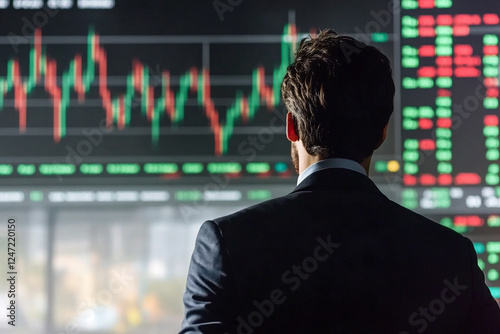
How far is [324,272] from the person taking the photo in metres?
0.75

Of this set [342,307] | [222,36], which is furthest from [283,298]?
[222,36]

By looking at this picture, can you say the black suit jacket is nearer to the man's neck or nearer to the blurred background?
the man's neck

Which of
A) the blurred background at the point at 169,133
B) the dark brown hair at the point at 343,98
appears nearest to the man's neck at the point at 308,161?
the dark brown hair at the point at 343,98

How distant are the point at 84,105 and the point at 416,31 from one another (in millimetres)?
1015

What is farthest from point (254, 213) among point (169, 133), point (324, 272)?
point (169, 133)

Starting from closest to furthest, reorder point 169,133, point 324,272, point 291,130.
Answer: point 324,272 < point 291,130 < point 169,133

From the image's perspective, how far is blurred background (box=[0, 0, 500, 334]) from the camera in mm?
1956

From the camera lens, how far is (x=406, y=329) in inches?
29.8

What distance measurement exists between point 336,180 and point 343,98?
10 centimetres

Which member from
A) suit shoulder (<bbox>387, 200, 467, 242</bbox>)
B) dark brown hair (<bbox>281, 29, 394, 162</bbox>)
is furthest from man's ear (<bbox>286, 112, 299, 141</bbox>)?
suit shoulder (<bbox>387, 200, 467, 242</bbox>)

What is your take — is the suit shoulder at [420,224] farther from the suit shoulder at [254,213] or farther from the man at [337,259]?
the suit shoulder at [254,213]

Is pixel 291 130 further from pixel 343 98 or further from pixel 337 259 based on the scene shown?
pixel 337 259

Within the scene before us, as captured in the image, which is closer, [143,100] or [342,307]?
[342,307]

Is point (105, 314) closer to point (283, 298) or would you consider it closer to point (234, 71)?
point (234, 71)
